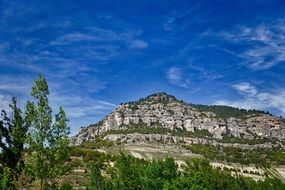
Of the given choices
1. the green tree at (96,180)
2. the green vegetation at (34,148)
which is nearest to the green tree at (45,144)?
the green vegetation at (34,148)

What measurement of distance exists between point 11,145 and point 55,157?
4086mm

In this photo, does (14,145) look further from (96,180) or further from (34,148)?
(96,180)

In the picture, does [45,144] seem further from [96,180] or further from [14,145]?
[96,180]

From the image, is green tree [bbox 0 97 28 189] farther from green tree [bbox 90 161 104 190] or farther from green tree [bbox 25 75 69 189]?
green tree [bbox 90 161 104 190]

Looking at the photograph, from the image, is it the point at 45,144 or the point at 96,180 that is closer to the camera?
the point at 45,144

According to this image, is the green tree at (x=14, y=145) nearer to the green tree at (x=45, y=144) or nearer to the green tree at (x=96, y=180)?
the green tree at (x=45, y=144)

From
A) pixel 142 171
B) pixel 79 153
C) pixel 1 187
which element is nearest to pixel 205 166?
pixel 142 171

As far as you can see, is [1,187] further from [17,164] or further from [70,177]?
[70,177]

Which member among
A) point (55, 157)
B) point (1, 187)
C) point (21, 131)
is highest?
point (21, 131)

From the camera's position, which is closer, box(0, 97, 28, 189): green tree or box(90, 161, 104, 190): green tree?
box(0, 97, 28, 189): green tree

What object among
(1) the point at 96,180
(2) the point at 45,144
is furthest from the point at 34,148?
(1) the point at 96,180

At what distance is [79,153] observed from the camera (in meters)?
149

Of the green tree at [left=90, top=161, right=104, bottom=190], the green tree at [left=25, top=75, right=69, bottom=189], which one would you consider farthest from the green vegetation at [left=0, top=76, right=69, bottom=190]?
the green tree at [left=90, top=161, right=104, bottom=190]

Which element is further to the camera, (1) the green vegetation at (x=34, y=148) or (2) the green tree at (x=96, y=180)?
(2) the green tree at (x=96, y=180)
